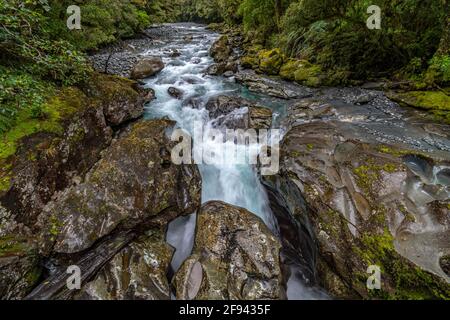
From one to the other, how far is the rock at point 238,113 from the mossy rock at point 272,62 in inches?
133

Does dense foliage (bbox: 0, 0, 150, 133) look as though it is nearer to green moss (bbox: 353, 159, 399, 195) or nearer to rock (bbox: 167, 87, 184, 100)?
rock (bbox: 167, 87, 184, 100)

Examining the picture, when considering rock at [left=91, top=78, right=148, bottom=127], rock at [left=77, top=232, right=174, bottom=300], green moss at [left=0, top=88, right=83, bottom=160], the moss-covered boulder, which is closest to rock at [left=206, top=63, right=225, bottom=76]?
rock at [left=91, top=78, right=148, bottom=127]

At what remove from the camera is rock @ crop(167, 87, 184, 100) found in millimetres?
8713

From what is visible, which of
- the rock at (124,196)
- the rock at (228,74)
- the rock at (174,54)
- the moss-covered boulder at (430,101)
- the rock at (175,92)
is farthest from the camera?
the rock at (174,54)

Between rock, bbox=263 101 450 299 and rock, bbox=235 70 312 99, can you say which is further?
rock, bbox=235 70 312 99

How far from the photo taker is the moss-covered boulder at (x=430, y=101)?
5.81 m

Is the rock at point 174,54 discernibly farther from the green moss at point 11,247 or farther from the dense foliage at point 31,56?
Answer: the green moss at point 11,247

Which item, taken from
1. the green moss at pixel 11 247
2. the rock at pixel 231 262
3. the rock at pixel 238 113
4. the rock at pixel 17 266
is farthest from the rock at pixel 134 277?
the rock at pixel 238 113

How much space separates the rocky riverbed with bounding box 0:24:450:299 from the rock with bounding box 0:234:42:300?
14 mm

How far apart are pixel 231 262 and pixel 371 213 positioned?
7.30ft

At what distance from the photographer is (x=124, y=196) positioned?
4.16m

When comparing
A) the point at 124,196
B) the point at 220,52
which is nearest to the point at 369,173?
the point at 124,196

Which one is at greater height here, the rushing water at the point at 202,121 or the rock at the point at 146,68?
the rock at the point at 146,68

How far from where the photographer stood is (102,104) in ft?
19.1
